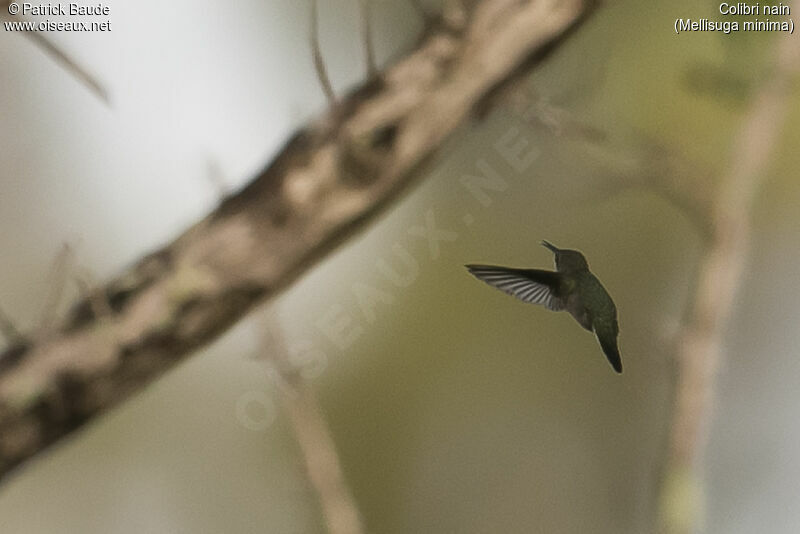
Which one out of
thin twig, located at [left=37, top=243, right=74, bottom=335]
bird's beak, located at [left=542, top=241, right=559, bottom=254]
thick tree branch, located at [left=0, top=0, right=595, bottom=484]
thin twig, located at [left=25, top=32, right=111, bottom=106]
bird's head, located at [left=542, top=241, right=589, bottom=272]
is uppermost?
thin twig, located at [left=25, top=32, right=111, bottom=106]

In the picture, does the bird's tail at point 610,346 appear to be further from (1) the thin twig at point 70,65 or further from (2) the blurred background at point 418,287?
(1) the thin twig at point 70,65

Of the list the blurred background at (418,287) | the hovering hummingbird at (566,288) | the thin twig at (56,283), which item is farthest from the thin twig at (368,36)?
the thin twig at (56,283)

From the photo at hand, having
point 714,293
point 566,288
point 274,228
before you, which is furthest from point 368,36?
point 714,293

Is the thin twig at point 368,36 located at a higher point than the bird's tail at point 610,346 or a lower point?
higher

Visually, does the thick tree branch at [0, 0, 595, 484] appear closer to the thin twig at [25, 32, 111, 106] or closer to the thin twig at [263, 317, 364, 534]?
the thin twig at [263, 317, 364, 534]

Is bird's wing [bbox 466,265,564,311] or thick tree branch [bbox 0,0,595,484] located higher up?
thick tree branch [bbox 0,0,595,484]

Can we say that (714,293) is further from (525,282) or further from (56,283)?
(56,283)

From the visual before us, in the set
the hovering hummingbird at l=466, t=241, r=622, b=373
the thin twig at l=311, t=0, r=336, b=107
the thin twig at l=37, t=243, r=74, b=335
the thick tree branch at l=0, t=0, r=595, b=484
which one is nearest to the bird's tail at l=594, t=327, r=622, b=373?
the hovering hummingbird at l=466, t=241, r=622, b=373
